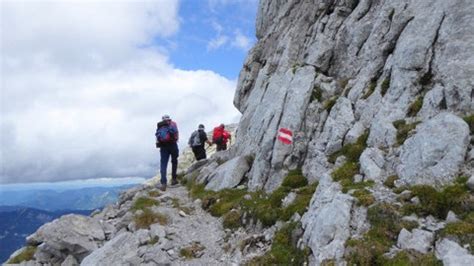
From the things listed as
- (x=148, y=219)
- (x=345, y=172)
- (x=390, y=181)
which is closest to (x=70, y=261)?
(x=148, y=219)

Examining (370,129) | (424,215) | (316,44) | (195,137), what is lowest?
(424,215)

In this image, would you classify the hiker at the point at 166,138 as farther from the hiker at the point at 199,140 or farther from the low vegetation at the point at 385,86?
the low vegetation at the point at 385,86

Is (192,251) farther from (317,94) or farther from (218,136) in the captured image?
(218,136)

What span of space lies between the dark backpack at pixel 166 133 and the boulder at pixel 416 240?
2013 centimetres

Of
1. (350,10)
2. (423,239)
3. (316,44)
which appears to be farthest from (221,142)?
(423,239)

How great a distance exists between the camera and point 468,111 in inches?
674

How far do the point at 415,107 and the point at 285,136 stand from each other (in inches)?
316

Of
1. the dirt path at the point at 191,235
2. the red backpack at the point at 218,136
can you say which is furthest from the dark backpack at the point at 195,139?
the dirt path at the point at 191,235

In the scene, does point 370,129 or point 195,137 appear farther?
point 195,137

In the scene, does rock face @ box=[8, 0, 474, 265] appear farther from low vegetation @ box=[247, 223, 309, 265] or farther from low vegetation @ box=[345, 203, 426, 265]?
low vegetation @ box=[247, 223, 309, 265]

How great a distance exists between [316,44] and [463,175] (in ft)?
59.8

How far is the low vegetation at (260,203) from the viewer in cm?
1933

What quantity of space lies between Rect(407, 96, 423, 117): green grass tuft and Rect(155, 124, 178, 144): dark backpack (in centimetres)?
1695

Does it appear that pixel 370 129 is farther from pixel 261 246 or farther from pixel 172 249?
pixel 172 249
